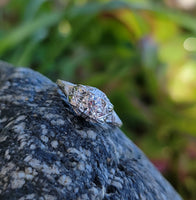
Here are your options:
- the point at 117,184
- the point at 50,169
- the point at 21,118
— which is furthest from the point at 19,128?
the point at 117,184

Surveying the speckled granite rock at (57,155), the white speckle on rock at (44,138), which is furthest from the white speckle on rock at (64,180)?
the white speckle on rock at (44,138)

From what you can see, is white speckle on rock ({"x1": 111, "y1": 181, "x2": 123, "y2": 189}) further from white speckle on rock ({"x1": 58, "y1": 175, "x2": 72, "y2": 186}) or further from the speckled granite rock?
white speckle on rock ({"x1": 58, "y1": 175, "x2": 72, "y2": 186})

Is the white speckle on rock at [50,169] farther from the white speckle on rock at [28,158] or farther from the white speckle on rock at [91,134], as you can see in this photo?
the white speckle on rock at [91,134]

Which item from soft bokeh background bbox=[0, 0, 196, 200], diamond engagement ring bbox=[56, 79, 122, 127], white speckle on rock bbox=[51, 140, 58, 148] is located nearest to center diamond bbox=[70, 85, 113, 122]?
diamond engagement ring bbox=[56, 79, 122, 127]

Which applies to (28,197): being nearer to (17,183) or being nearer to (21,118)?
(17,183)

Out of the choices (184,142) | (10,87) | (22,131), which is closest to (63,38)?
(184,142)

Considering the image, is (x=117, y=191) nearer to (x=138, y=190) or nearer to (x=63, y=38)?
(x=138, y=190)
